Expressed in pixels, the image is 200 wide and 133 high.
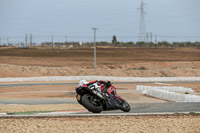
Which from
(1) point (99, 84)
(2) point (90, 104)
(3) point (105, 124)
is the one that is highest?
(1) point (99, 84)

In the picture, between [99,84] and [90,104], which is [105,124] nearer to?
[90,104]

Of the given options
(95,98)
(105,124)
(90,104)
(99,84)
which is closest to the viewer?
(105,124)

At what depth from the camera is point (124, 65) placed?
197ft

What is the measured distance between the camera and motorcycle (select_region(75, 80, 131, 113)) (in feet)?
41.7

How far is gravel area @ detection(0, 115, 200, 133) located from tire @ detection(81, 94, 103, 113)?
606 millimetres

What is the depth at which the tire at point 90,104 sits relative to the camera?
12679 millimetres

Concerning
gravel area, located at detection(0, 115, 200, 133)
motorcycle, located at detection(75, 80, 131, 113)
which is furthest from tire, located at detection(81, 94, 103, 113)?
gravel area, located at detection(0, 115, 200, 133)

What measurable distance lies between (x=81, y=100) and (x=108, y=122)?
1617mm

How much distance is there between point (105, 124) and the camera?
1115 centimetres

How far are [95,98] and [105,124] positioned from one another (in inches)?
77.1

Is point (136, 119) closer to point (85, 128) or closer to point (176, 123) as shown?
point (176, 123)

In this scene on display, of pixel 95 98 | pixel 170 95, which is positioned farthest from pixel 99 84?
pixel 170 95

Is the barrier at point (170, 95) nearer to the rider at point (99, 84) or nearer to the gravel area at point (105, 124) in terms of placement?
the gravel area at point (105, 124)

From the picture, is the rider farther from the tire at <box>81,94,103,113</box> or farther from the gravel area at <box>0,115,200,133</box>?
the gravel area at <box>0,115,200,133</box>
